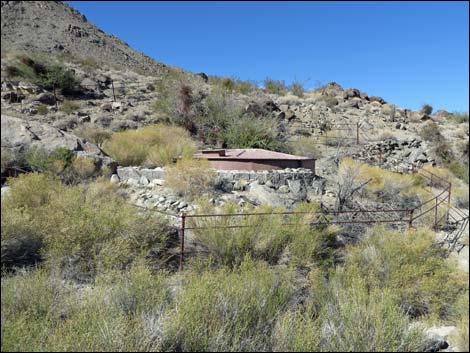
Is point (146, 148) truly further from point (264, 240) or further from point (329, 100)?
point (329, 100)

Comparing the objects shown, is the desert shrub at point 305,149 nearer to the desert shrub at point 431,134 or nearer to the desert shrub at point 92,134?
the desert shrub at point 92,134

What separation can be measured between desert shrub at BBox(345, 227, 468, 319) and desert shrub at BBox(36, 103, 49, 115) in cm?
1366

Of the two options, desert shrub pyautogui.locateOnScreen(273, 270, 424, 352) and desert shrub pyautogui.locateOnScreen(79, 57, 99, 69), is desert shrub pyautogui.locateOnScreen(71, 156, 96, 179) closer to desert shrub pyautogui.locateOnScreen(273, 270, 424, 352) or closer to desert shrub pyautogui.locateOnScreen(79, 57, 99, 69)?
desert shrub pyautogui.locateOnScreen(273, 270, 424, 352)

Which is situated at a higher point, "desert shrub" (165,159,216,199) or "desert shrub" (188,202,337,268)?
"desert shrub" (165,159,216,199)

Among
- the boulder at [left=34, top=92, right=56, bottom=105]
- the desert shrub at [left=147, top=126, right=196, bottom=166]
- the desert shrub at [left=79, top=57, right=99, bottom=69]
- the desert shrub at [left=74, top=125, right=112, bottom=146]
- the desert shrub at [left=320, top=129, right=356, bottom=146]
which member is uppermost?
the desert shrub at [left=79, top=57, right=99, bottom=69]

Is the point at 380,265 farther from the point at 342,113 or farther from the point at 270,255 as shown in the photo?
the point at 342,113

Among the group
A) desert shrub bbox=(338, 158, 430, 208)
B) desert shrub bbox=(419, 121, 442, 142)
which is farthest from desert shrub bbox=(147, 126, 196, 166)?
desert shrub bbox=(419, 121, 442, 142)

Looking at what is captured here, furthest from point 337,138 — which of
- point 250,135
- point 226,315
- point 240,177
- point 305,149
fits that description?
point 226,315

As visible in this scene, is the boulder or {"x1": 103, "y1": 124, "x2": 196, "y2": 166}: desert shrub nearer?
{"x1": 103, "y1": 124, "x2": 196, "y2": 166}: desert shrub

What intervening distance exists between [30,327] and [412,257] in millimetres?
6478

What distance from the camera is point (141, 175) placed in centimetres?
1148

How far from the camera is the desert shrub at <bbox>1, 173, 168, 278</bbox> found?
571 cm

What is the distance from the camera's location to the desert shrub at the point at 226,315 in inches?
152

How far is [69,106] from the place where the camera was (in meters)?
18.2
